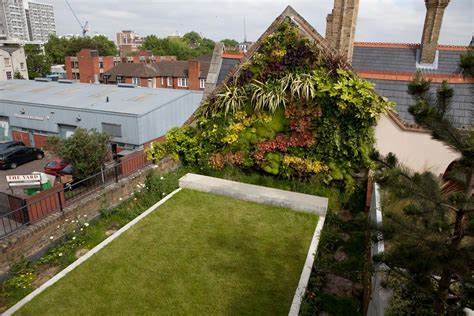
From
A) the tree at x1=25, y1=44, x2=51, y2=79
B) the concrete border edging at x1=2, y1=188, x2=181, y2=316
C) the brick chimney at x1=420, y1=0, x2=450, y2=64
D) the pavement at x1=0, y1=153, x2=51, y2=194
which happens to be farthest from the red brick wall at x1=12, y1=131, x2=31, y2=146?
the tree at x1=25, y1=44, x2=51, y2=79

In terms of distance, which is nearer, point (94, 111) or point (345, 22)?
point (345, 22)

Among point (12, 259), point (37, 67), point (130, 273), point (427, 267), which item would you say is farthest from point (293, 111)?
point (37, 67)

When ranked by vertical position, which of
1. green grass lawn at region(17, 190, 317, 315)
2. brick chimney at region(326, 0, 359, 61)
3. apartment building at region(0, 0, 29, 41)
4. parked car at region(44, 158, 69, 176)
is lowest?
parked car at region(44, 158, 69, 176)

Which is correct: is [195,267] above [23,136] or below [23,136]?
above

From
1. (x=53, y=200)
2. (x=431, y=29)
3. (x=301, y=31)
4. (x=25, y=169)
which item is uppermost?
(x=431, y=29)

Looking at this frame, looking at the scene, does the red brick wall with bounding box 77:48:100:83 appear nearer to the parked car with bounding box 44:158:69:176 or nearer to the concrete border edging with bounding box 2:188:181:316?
the parked car with bounding box 44:158:69:176

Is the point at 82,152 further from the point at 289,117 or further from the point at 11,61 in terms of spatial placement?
the point at 11,61

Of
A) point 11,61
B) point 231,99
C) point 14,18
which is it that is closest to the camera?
point 231,99

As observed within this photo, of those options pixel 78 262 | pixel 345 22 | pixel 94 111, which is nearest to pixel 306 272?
pixel 78 262
